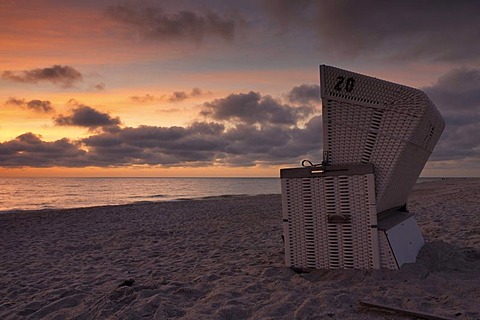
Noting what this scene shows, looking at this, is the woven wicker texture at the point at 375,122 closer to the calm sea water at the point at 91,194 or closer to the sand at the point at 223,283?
the sand at the point at 223,283

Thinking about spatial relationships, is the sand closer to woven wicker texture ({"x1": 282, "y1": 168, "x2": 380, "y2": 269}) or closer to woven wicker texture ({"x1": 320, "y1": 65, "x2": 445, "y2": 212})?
woven wicker texture ({"x1": 282, "y1": 168, "x2": 380, "y2": 269})

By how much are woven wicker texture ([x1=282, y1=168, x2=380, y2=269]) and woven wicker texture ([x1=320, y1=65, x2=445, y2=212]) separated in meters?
0.24

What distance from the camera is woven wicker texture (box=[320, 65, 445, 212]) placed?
13.4 ft

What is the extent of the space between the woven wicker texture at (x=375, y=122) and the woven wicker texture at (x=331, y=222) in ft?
0.79

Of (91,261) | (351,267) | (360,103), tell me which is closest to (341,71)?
(360,103)

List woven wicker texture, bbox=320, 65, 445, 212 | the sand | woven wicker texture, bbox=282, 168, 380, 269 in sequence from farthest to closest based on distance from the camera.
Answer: woven wicker texture, bbox=282, 168, 380, 269
woven wicker texture, bbox=320, 65, 445, 212
the sand

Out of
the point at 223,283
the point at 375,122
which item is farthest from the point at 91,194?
the point at 375,122

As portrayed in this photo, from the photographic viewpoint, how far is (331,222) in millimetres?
4344

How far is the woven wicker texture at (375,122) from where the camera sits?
407 centimetres

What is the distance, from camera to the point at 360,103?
421 centimetres

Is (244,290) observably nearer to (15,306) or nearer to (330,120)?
(330,120)

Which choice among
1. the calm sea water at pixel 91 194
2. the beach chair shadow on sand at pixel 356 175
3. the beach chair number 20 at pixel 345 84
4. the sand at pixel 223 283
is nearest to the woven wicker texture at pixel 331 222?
the beach chair shadow on sand at pixel 356 175

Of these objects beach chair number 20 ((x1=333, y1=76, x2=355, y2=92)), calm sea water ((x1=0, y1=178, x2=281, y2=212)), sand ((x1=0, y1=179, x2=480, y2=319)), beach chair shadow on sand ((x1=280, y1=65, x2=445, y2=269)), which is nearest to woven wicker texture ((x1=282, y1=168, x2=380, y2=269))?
beach chair shadow on sand ((x1=280, y1=65, x2=445, y2=269))

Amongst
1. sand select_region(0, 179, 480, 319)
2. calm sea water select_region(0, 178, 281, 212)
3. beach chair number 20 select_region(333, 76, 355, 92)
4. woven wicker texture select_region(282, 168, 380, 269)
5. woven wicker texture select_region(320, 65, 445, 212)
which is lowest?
calm sea water select_region(0, 178, 281, 212)
